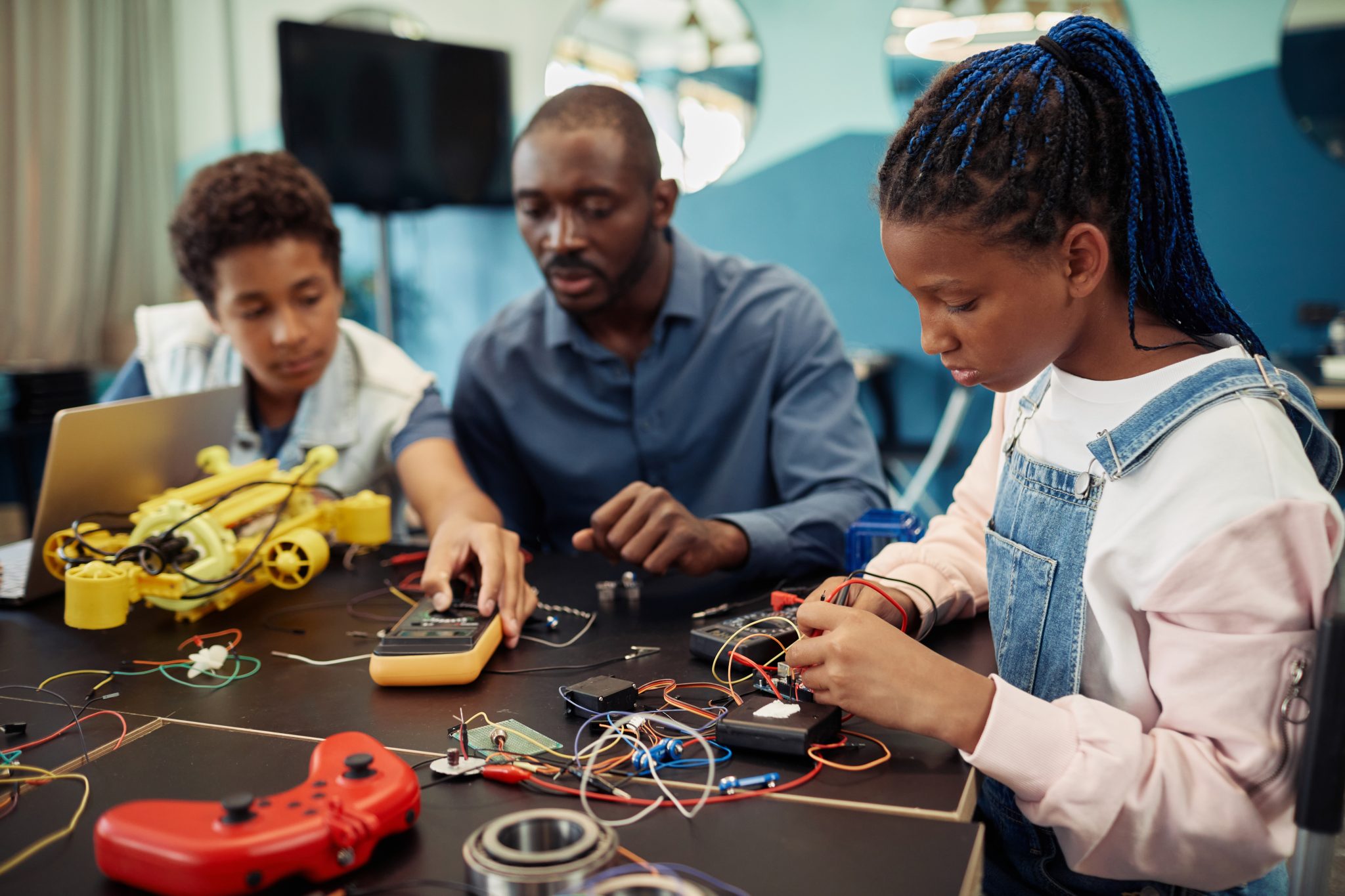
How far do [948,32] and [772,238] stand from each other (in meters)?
0.92

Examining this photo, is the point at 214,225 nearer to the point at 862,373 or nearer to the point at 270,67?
the point at 862,373

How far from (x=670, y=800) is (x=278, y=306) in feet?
4.11

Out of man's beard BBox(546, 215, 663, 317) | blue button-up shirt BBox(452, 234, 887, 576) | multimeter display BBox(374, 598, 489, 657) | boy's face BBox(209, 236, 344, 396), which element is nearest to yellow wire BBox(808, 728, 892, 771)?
multimeter display BBox(374, 598, 489, 657)

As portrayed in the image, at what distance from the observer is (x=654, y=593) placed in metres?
1.34

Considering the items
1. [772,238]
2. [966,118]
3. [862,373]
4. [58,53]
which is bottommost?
[862,373]

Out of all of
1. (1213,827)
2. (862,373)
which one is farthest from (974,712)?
(862,373)

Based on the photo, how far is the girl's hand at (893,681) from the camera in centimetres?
82

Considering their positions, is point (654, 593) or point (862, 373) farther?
point (862, 373)

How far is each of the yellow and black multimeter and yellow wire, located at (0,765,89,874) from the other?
27 centimetres

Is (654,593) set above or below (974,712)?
below

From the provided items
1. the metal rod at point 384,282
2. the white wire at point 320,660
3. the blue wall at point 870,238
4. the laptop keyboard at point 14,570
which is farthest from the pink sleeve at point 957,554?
the metal rod at point 384,282

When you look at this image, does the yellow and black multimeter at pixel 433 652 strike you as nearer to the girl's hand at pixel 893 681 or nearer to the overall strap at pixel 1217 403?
the girl's hand at pixel 893 681

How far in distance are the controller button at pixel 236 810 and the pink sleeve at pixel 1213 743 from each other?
0.52 m

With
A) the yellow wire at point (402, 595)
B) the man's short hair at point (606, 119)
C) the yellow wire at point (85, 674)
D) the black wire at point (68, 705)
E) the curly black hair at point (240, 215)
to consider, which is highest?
the man's short hair at point (606, 119)
